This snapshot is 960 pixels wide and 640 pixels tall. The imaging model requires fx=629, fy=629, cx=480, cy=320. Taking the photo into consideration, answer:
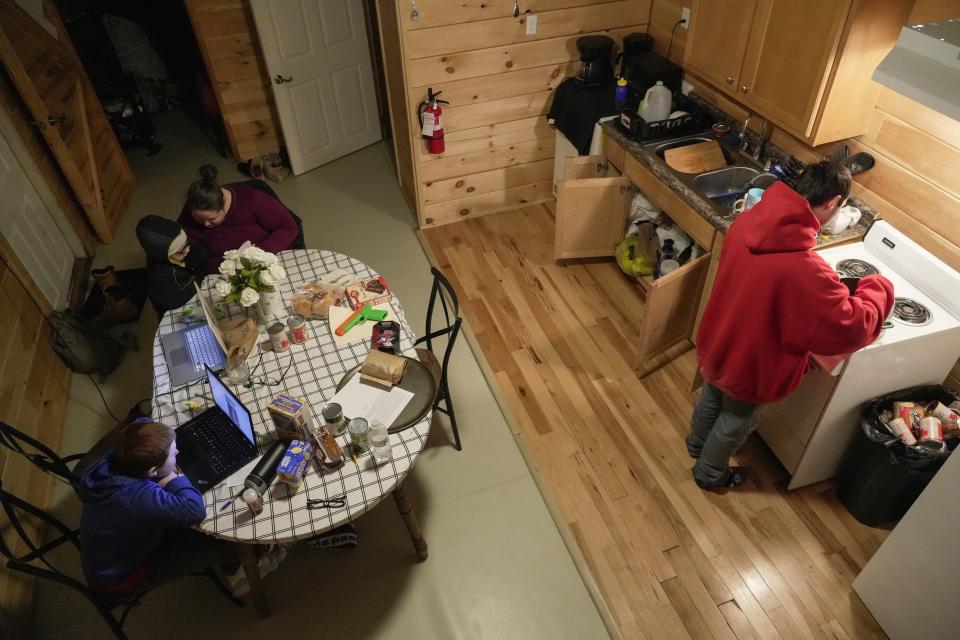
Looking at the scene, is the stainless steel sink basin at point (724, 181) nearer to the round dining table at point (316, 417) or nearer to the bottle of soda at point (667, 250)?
the bottle of soda at point (667, 250)

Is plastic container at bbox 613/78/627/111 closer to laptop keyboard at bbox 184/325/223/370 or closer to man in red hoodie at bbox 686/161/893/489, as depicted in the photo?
man in red hoodie at bbox 686/161/893/489

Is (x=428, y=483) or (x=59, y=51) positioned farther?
(x=59, y=51)

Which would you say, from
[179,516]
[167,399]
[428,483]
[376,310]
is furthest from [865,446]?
[167,399]

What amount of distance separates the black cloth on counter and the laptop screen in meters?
2.53

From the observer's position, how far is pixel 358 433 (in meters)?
2.08

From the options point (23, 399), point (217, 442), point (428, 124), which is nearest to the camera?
point (217, 442)

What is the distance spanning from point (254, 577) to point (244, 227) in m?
1.61

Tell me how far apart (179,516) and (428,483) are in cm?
117

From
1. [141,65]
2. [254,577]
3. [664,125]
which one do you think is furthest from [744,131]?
[141,65]

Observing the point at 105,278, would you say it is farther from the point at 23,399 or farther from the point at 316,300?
the point at 316,300

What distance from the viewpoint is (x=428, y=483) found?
285 centimetres

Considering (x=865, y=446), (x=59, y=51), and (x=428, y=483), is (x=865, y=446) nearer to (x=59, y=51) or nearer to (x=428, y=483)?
(x=428, y=483)

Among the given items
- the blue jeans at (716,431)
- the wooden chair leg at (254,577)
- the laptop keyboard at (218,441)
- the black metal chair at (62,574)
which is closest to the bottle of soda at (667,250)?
the blue jeans at (716,431)

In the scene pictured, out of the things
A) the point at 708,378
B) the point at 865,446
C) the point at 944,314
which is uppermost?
the point at 944,314
